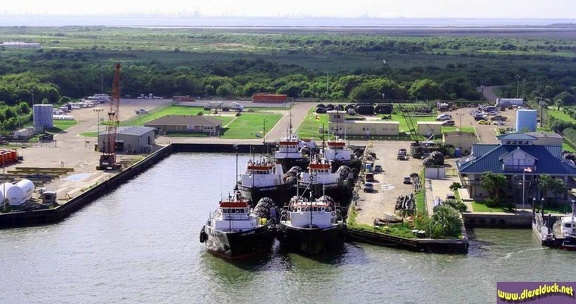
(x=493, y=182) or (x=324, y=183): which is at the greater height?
(x=493, y=182)

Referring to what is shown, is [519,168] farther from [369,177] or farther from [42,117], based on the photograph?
[42,117]

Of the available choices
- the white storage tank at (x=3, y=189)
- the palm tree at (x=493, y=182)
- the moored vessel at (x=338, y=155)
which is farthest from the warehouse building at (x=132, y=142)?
the palm tree at (x=493, y=182)

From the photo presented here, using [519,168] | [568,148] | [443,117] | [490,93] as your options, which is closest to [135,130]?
[443,117]

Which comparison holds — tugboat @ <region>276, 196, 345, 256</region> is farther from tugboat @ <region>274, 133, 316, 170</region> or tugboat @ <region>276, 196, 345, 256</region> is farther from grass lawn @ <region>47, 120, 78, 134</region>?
grass lawn @ <region>47, 120, 78, 134</region>

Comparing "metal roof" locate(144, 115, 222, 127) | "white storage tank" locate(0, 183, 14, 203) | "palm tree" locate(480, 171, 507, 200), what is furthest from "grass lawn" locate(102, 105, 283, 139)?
"palm tree" locate(480, 171, 507, 200)

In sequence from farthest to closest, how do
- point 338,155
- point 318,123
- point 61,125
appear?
point 318,123 < point 61,125 < point 338,155
